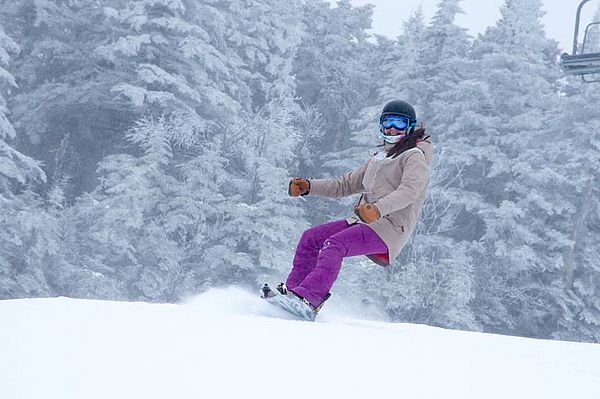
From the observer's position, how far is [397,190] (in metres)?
4.45

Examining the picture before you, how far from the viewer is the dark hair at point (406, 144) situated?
476 cm

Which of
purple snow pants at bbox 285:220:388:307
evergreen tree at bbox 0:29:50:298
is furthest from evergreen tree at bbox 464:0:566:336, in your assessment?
purple snow pants at bbox 285:220:388:307

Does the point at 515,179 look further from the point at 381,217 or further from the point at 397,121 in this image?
the point at 381,217

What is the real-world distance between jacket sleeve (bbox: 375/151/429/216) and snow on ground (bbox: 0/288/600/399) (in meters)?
1.00

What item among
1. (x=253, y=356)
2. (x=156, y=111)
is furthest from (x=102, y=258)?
(x=253, y=356)

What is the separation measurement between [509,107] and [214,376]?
26.3 meters

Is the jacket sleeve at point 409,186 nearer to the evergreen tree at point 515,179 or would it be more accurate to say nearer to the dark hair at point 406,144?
the dark hair at point 406,144

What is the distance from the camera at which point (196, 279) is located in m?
21.9

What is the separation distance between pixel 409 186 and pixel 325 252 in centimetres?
68

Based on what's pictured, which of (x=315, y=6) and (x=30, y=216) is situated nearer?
(x=30, y=216)

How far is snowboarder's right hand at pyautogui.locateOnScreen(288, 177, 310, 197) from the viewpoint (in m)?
5.14

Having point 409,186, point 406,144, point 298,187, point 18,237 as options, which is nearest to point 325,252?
point 409,186

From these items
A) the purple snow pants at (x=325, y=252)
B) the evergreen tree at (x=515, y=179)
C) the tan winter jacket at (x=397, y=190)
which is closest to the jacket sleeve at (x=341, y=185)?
the tan winter jacket at (x=397, y=190)

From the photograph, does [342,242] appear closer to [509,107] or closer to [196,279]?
[196,279]
